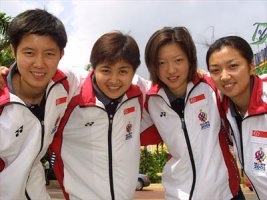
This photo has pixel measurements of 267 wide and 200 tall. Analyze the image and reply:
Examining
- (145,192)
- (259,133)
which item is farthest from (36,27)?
(145,192)

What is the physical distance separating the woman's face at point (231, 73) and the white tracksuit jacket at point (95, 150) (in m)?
0.76

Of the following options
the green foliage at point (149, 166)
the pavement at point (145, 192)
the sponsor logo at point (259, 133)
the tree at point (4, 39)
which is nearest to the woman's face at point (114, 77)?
the sponsor logo at point (259, 133)

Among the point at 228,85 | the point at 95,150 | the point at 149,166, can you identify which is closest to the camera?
the point at 228,85

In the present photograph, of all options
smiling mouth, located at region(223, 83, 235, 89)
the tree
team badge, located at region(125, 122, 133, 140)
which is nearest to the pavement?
the tree

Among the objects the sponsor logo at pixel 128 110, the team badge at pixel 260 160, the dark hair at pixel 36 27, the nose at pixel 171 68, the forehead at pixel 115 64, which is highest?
the dark hair at pixel 36 27

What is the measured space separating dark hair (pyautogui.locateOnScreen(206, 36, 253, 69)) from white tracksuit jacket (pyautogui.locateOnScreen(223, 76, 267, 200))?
23 centimetres

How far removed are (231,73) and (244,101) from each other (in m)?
0.30

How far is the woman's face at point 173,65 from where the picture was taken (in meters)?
3.35

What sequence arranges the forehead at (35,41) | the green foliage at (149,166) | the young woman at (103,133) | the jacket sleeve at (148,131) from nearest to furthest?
the forehead at (35,41), the young woman at (103,133), the jacket sleeve at (148,131), the green foliage at (149,166)

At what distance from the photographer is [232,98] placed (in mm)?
3289

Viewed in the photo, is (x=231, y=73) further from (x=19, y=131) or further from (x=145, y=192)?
(x=145, y=192)

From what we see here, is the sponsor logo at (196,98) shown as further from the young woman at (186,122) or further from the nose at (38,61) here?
the nose at (38,61)

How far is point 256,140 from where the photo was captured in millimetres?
3098

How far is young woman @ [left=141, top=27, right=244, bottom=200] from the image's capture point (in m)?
3.23
